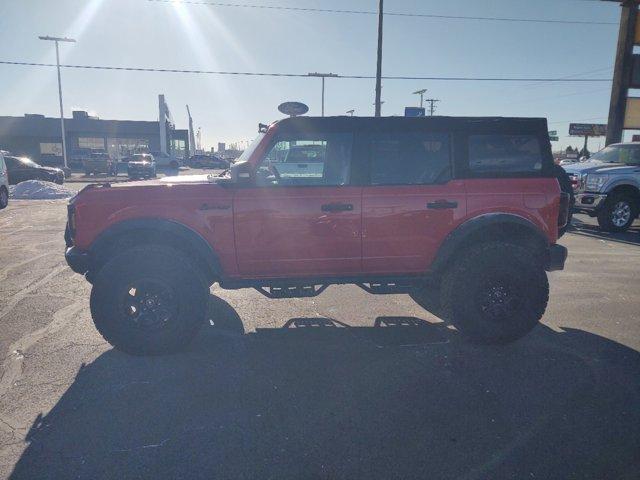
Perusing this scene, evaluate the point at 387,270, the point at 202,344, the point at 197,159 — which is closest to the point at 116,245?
the point at 202,344

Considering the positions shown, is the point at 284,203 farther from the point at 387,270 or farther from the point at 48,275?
the point at 48,275

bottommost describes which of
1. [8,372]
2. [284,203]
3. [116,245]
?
[8,372]

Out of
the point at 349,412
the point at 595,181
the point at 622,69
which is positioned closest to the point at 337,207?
the point at 349,412

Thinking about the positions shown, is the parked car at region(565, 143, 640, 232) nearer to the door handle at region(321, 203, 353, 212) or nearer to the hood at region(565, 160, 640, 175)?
the hood at region(565, 160, 640, 175)

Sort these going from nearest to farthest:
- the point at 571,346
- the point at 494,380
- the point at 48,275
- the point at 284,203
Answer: the point at 494,380
the point at 284,203
the point at 571,346
the point at 48,275

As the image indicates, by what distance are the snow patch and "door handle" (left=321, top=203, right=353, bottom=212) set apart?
16541 mm

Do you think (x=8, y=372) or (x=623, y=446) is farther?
(x=8, y=372)

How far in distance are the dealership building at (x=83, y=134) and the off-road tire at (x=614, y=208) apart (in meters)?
43.7

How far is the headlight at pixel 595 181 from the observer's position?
9.83m

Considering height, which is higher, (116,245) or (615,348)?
(116,245)

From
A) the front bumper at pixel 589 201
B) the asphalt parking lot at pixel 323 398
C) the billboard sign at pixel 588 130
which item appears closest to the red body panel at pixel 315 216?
the asphalt parking lot at pixel 323 398

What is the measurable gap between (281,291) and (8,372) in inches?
91.9

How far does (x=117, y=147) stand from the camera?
53281 millimetres

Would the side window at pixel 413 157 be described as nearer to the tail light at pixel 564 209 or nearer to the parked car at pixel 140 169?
the tail light at pixel 564 209
